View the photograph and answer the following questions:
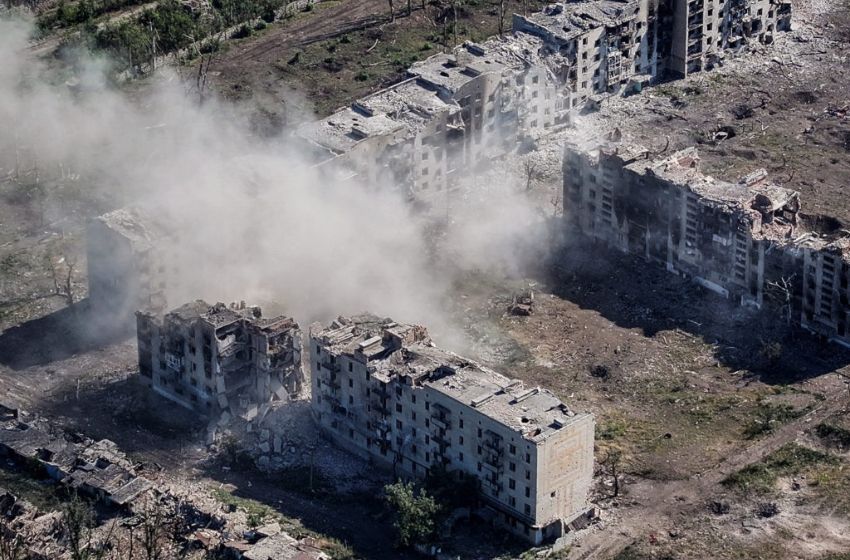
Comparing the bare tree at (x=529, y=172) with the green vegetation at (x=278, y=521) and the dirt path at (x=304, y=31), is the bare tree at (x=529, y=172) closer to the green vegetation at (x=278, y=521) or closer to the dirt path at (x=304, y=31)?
the dirt path at (x=304, y=31)

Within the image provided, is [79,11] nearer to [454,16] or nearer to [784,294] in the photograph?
[454,16]

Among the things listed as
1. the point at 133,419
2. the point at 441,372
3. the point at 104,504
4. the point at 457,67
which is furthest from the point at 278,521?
the point at 457,67

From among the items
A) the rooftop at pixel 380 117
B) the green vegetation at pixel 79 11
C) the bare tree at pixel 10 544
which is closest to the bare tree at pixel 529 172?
the rooftop at pixel 380 117

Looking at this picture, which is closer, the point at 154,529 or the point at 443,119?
the point at 154,529

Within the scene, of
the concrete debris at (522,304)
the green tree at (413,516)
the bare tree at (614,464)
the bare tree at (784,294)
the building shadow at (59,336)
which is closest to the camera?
the green tree at (413,516)

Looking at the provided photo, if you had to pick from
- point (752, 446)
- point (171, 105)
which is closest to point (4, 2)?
point (171, 105)
